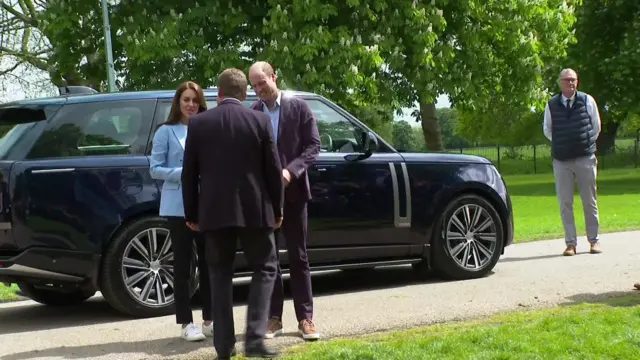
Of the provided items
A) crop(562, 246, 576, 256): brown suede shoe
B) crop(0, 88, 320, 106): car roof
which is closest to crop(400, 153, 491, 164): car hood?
crop(0, 88, 320, 106): car roof

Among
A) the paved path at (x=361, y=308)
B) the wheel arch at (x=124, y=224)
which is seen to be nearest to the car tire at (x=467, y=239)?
the paved path at (x=361, y=308)

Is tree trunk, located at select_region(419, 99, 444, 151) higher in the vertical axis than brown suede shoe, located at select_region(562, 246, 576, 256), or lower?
higher

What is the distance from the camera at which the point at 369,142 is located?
8.34m

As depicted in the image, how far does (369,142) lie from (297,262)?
2133 mm

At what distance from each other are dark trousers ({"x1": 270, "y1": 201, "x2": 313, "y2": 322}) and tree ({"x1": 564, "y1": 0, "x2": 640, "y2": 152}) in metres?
27.6

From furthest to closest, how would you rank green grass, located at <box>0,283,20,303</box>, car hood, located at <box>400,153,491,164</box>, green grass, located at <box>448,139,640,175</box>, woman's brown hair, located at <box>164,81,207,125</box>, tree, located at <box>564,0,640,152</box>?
1. green grass, located at <box>448,139,640,175</box>
2. tree, located at <box>564,0,640,152</box>
3. green grass, located at <box>0,283,20,303</box>
4. car hood, located at <box>400,153,491,164</box>
5. woman's brown hair, located at <box>164,81,207,125</box>

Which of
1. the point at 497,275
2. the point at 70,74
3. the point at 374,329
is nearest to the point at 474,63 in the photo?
the point at 70,74

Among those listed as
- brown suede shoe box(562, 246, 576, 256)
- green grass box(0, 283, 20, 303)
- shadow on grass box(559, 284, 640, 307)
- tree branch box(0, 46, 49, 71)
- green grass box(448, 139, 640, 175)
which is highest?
tree branch box(0, 46, 49, 71)

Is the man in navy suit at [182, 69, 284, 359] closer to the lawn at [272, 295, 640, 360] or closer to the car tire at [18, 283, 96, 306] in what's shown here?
the lawn at [272, 295, 640, 360]

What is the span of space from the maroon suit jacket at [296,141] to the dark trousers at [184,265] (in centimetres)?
70

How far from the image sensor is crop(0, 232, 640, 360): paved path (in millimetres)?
6391

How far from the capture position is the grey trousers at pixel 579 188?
35.0ft

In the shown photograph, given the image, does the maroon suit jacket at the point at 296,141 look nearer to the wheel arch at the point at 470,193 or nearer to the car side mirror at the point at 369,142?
the car side mirror at the point at 369,142

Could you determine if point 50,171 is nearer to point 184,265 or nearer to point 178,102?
point 178,102
